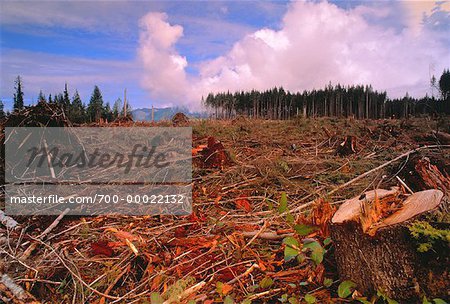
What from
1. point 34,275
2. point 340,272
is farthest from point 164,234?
point 340,272

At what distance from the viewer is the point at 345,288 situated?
5.71 feet

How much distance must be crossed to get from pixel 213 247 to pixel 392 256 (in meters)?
1.30

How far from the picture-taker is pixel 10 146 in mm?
4621

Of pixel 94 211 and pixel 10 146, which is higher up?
pixel 10 146

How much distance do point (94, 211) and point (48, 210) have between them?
518 millimetres

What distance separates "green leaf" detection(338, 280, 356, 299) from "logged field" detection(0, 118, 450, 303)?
0.22 feet

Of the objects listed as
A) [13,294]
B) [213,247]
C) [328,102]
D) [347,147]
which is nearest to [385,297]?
[213,247]

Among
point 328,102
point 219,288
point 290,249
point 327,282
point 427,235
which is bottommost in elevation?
point 219,288

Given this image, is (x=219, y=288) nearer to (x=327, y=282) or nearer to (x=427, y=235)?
(x=327, y=282)

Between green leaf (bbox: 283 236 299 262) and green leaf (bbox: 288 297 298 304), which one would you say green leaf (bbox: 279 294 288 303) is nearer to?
green leaf (bbox: 288 297 298 304)

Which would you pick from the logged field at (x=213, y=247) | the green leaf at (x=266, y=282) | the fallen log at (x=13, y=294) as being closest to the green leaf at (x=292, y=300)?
the logged field at (x=213, y=247)

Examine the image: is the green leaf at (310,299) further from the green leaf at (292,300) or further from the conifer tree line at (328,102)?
the conifer tree line at (328,102)

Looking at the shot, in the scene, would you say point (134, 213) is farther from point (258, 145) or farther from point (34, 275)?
point (258, 145)

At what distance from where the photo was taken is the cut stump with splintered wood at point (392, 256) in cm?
160
